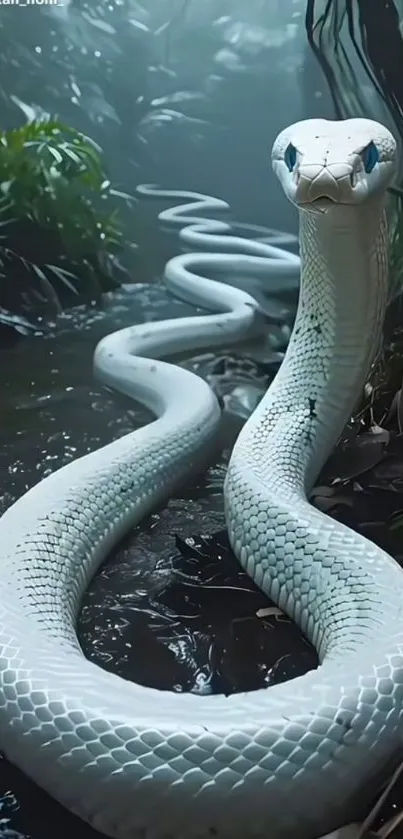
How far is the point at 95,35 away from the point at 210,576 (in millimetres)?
1324

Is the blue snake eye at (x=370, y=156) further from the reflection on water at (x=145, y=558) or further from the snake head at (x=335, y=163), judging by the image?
the reflection on water at (x=145, y=558)

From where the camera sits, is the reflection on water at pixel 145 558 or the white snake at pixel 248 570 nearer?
the white snake at pixel 248 570

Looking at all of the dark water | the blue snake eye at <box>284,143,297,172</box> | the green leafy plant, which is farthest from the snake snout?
the green leafy plant

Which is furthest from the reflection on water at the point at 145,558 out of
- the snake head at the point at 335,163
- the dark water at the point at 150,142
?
the snake head at the point at 335,163

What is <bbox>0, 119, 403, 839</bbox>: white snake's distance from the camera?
1036 millimetres

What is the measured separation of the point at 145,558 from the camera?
176 centimetres

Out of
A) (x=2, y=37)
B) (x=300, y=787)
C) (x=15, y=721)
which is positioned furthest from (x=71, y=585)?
(x=2, y=37)

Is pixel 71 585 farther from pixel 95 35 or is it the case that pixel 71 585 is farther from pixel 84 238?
pixel 95 35

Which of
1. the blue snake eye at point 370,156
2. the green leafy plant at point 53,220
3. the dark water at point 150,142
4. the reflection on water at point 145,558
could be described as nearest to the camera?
the reflection on water at point 145,558

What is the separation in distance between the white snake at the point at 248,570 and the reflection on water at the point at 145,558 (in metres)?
0.04

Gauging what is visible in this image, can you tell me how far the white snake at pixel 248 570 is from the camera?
3.40 feet

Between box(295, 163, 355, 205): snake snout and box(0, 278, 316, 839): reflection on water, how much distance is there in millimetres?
734

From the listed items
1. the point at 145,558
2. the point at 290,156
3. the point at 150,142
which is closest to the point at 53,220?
the point at 150,142

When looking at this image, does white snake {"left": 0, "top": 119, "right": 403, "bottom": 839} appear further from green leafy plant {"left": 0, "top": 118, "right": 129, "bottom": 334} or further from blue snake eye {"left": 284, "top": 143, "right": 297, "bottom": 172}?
green leafy plant {"left": 0, "top": 118, "right": 129, "bottom": 334}
